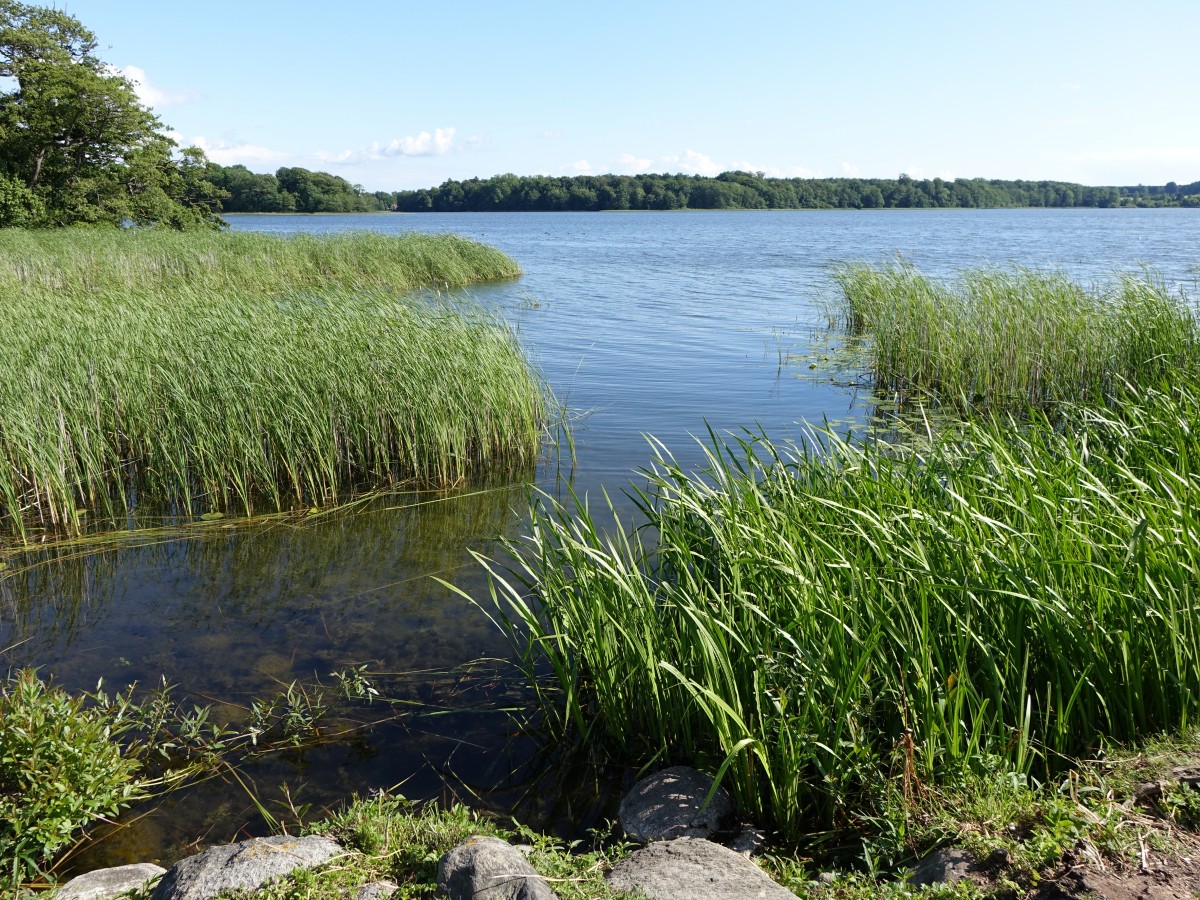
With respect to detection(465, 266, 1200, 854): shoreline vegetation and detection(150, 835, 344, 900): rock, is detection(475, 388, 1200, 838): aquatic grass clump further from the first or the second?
detection(150, 835, 344, 900): rock

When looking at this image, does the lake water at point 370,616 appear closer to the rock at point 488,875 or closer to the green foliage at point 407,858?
the green foliage at point 407,858

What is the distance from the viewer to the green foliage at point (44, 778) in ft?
10.2

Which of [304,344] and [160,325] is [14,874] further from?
[160,325]

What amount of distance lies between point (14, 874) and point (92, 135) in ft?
131

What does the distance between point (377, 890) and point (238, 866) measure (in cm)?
46

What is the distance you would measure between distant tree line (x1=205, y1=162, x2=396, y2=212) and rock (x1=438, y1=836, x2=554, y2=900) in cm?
9412

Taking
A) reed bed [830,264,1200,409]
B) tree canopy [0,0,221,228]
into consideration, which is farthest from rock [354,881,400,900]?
tree canopy [0,0,221,228]

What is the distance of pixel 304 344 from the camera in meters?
8.37

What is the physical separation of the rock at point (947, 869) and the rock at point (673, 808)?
83 centimetres

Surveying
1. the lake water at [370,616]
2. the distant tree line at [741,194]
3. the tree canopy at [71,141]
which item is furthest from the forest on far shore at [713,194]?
the lake water at [370,616]

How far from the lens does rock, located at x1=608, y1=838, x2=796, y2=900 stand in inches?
104

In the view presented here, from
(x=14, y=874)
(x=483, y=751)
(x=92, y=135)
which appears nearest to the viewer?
(x=14, y=874)

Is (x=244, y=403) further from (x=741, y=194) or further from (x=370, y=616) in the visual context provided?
(x=741, y=194)

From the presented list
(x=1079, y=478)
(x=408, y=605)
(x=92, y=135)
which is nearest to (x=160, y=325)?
(x=408, y=605)
